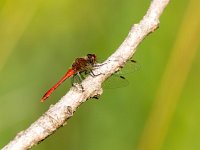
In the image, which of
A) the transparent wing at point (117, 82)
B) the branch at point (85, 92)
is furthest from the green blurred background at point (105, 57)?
the branch at point (85, 92)

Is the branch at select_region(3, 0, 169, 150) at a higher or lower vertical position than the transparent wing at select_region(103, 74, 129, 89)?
lower

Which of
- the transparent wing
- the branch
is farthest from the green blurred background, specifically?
the branch

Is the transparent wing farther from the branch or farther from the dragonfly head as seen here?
the branch

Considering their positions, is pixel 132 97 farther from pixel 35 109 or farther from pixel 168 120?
pixel 35 109

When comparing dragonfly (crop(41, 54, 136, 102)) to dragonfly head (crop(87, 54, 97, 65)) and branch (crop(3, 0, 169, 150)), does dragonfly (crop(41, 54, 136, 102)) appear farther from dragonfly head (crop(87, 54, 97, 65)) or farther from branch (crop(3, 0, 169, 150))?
branch (crop(3, 0, 169, 150))

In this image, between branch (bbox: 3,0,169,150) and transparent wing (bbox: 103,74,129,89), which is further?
transparent wing (bbox: 103,74,129,89)

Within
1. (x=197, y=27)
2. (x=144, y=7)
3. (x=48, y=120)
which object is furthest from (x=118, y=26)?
(x=48, y=120)

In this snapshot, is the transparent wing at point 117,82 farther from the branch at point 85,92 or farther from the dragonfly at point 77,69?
the branch at point 85,92

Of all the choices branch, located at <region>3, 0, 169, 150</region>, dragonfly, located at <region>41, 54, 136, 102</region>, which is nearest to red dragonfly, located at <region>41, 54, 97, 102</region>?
dragonfly, located at <region>41, 54, 136, 102</region>
